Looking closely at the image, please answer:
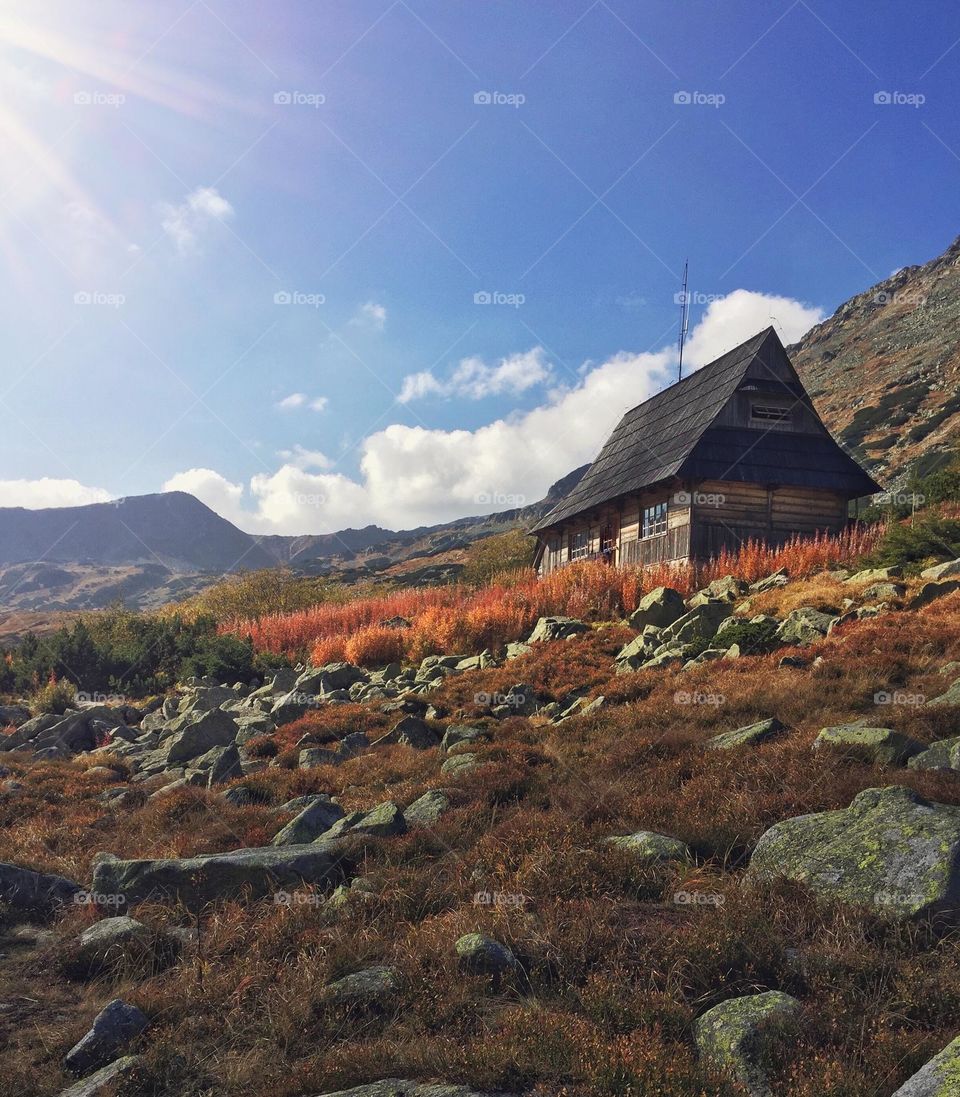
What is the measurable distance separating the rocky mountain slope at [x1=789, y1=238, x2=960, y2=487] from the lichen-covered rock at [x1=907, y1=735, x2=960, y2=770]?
107 feet

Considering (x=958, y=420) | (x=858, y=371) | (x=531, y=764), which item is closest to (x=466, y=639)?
(x=531, y=764)

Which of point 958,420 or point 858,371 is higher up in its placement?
point 858,371

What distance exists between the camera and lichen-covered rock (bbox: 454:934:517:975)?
466 centimetres

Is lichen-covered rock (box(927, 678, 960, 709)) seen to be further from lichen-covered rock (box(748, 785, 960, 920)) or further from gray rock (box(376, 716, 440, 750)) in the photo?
gray rock (box(376, 716, 440, 750))

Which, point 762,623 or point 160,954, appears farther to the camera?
point 762,623

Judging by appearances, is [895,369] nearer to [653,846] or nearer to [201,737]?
[201,737]

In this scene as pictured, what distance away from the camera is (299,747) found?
39.4 ft

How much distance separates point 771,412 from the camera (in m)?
26.0

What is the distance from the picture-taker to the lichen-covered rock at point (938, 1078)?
10.0 ft

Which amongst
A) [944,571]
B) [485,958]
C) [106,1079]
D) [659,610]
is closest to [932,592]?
[944,571]

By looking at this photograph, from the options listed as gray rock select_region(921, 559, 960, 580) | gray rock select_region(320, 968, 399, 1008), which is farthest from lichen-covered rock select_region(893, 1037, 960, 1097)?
gray rock select_region(921, 559, 960, 580)

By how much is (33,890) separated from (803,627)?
36.6 feet

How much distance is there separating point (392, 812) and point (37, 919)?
3.20m

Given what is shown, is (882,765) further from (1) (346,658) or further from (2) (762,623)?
(1) (346,658)
